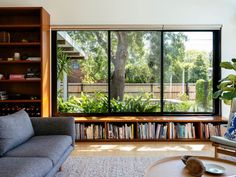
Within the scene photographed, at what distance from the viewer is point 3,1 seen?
15.4ft

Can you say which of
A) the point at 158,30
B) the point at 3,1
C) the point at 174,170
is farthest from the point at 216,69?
the point at 3,1

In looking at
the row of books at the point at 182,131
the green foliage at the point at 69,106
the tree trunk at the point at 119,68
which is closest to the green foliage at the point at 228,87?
the row of books at the point at 182,131

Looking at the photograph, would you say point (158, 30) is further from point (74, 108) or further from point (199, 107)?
point (74, 108)

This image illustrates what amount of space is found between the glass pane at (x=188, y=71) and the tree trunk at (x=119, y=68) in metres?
0.80

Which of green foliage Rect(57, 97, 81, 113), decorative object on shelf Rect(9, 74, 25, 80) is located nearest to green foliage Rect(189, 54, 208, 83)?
green foliage Rect(57, 97, 81, 113)

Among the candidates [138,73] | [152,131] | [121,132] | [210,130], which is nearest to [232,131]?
[210,130]

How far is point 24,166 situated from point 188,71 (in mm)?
3749

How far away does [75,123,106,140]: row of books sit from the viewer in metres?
4.62

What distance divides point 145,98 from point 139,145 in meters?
1.03

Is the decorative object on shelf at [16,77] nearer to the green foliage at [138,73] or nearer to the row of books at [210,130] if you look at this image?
the green foliage at [138,73]

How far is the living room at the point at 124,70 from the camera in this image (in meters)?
4.45

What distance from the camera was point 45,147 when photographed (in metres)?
2.67

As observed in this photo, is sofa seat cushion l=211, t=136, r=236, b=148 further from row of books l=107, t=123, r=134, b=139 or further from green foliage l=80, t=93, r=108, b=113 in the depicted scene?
green foliage l=80, t=93, r=108, b=113

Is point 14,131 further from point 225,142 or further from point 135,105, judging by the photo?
point 135,105
